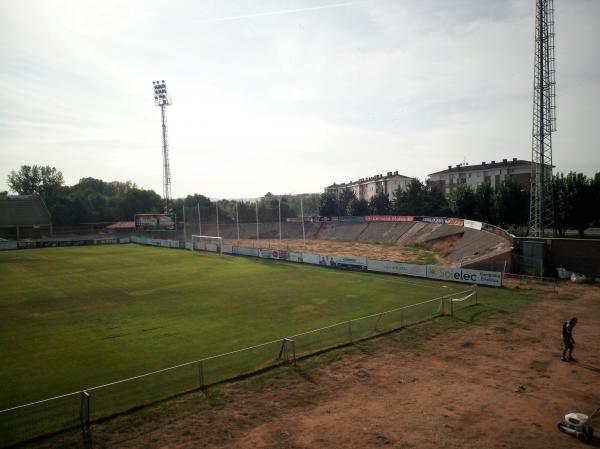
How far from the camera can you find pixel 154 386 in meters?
17.7

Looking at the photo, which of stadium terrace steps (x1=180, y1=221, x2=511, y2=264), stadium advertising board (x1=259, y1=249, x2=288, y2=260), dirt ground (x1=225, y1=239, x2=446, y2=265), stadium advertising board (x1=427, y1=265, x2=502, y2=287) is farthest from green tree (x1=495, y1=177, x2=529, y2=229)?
stadium advertising board (x1=259, y1=249, x2=288, y2=260)

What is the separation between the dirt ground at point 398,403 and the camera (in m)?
13.7

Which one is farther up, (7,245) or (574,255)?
(574,255)

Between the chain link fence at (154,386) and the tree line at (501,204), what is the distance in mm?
44364

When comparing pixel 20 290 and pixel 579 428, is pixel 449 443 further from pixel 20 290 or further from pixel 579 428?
pixel 20 290

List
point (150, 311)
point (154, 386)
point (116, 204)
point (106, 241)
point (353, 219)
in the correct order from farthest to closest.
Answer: point (116, 204), point (106, 241), point (353, 219), point (150, 311), point (154, 386)

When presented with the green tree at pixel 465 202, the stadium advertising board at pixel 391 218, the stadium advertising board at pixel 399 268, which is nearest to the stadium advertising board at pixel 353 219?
the stadium advertising board at pixel 391 218

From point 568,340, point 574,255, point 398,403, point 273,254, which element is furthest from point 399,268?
point 398,403

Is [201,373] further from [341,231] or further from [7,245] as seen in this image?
[7,245]

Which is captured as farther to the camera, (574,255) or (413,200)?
(413,200)

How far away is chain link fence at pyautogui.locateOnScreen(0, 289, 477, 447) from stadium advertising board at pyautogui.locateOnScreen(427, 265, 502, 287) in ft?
52.9

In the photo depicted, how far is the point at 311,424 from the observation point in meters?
14.7

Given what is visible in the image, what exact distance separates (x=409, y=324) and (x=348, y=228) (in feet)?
232

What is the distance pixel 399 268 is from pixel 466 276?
8077 millimetres
